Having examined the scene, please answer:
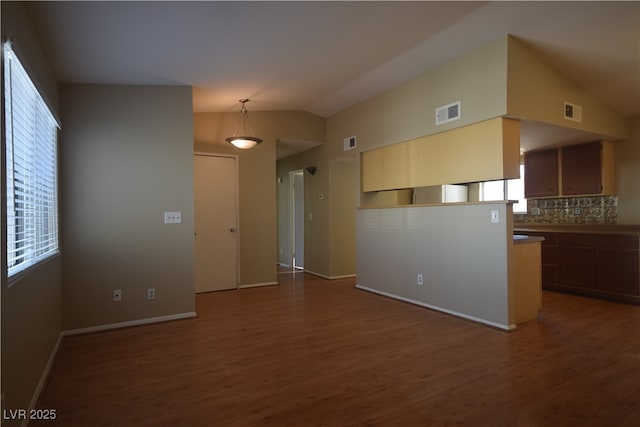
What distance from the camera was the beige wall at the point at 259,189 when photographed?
581cm

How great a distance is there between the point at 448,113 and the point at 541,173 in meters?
2.64

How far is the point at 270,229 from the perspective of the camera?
6.04m

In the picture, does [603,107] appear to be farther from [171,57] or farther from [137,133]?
[137,133]

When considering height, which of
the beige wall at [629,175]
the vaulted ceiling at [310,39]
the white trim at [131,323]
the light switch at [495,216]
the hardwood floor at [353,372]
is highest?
the vaulted ceiling at [310,39]

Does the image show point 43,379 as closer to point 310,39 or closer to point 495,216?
point 310,39

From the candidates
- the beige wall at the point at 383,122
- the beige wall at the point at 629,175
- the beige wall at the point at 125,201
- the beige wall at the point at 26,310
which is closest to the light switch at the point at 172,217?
the beige wall at the point at 125,201

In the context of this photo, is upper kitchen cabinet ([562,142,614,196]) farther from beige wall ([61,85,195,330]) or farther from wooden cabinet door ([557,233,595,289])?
beige wall ([61,85,195,330])

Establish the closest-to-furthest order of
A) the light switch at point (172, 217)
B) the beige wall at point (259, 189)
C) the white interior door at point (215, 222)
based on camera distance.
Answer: the light switch at point (172, 217), the white interior door at point (215, 222), the beige wall at point (259, 189)

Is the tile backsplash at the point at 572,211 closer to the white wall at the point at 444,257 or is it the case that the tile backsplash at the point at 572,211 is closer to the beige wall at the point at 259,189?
the white wall at the point at 444,257

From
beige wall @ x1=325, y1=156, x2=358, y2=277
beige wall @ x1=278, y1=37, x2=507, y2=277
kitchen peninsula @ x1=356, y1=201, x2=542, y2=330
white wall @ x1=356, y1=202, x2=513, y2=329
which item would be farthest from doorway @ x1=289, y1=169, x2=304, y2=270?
kitchen peninsula @ x1=356, y1=201, x2=542, y2=330

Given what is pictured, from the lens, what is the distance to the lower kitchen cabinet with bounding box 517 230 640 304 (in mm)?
4480

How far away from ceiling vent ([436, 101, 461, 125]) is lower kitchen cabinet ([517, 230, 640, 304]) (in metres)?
2.52

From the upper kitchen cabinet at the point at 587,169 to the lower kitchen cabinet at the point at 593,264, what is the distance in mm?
770

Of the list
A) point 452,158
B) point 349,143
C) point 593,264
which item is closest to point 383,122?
point 349,143
